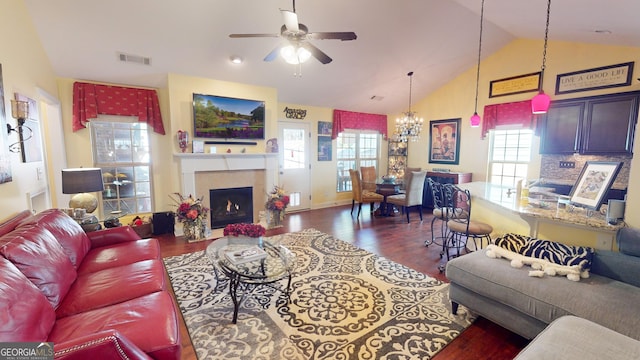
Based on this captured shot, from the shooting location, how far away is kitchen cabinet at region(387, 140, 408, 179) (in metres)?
7.30

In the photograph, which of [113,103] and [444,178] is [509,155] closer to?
[444,178]

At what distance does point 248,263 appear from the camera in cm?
251

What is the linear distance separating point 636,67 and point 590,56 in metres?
0.58

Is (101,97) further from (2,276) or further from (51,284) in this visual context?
(2,276)

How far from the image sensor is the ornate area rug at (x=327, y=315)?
1.97 m

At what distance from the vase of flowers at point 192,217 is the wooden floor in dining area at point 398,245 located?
183 millimetres

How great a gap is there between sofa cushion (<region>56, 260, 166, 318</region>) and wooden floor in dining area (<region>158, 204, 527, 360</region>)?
1.71ft

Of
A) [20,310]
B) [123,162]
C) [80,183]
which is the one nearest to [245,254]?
[20,310]

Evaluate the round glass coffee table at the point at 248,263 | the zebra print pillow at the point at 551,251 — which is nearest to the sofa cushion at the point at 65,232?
the round glass coffee table at the point at 248,263

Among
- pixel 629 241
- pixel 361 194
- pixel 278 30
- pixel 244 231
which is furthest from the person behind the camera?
pixel 361 194

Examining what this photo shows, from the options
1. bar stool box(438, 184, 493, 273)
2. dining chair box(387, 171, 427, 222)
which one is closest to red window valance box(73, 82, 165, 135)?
dining chair box(387, 171, 427, 222)

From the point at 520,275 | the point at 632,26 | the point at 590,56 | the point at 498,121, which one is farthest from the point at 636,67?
the point at 520,275

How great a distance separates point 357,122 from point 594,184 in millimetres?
5013

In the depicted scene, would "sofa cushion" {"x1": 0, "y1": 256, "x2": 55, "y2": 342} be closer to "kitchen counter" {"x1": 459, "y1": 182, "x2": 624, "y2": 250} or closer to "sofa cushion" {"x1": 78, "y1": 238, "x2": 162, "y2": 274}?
"sofa cushion" {"x1": 78, "y1": 238, "x2": 162, "y2": 274}
